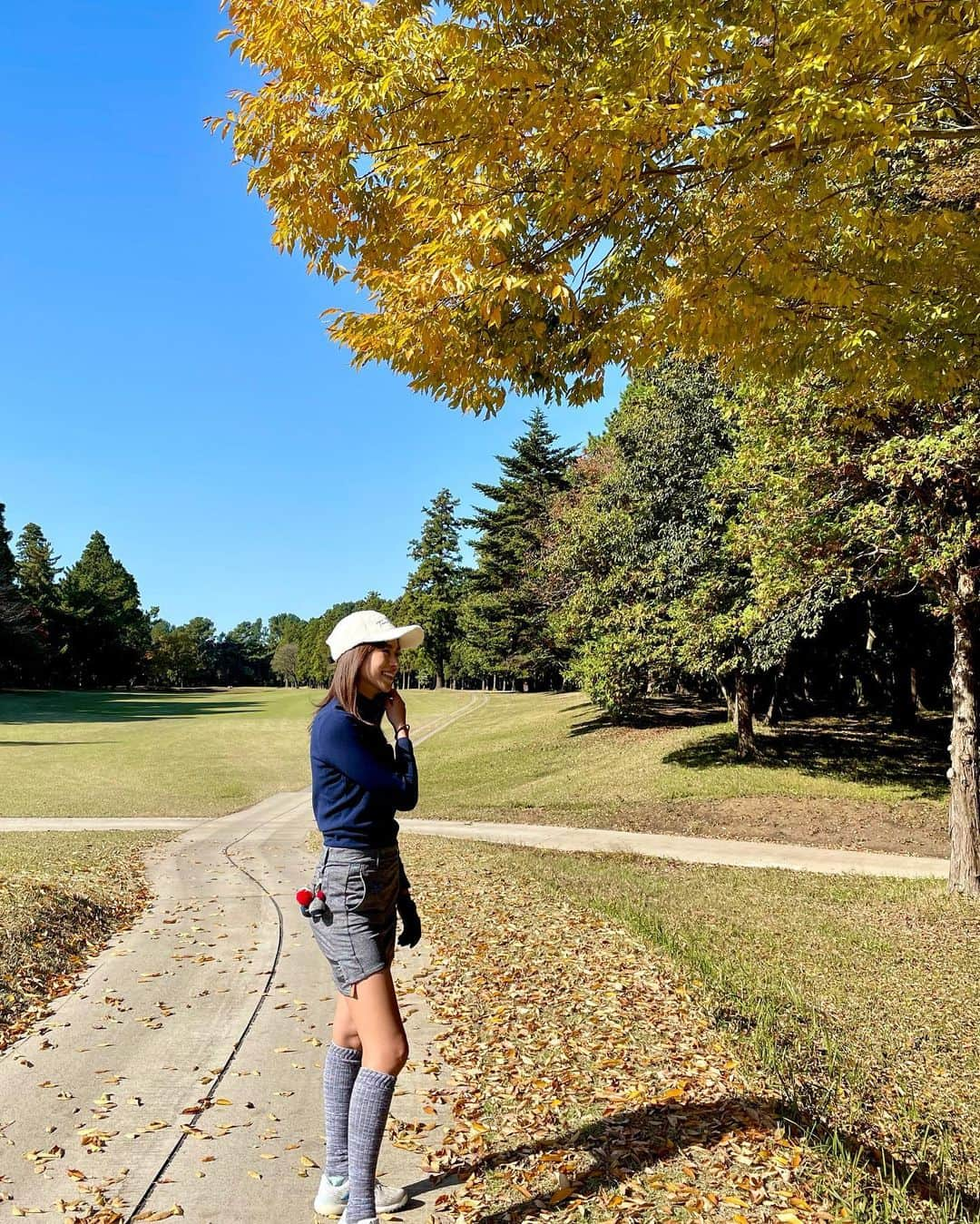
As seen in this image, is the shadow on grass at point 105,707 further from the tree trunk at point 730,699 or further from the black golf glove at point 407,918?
the black golf glove at point 407,918

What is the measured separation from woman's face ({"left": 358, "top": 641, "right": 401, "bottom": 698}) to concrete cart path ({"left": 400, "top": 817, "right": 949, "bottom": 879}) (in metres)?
11.4

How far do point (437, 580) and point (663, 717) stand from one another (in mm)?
43835

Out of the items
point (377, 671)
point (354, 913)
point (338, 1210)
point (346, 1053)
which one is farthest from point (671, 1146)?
point (377, 671)

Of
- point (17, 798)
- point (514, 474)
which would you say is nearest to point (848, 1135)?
point (17, 798)

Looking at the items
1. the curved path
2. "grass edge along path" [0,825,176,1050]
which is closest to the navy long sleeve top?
the curved path

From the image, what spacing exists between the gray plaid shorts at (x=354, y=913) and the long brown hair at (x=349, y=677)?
510 mm

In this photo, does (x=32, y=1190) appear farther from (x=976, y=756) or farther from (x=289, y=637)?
(x=289, y=637)

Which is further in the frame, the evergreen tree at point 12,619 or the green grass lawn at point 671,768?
the evergreen tree at point 12,619

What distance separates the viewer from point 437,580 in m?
72.3

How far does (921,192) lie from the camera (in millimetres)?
→ 8898

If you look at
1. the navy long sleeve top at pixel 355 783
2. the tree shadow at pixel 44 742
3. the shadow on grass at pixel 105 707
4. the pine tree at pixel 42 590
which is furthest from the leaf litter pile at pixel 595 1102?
the pine tree at pixel 42 590

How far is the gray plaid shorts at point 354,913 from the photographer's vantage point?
294 centimetres

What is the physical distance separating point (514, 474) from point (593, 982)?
44.1 meters

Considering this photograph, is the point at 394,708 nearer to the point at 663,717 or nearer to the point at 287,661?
the point at 663,717
